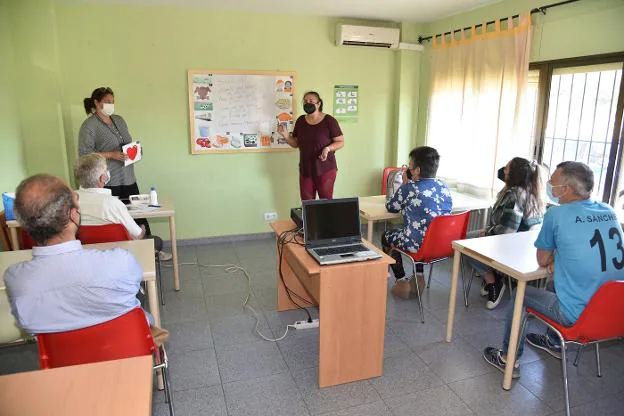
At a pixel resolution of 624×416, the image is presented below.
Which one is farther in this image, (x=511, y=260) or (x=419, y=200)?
(x=419, y=200)

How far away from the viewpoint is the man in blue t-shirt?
202 centimetres

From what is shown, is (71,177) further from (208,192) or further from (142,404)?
(142,404)

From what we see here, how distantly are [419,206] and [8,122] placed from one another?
3.36 metres

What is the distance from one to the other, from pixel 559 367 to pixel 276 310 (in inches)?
75.8

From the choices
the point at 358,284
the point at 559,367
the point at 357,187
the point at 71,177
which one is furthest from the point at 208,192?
the point at 559,367

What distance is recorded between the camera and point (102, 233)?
2553 mm

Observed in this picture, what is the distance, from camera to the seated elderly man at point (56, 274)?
146 cm

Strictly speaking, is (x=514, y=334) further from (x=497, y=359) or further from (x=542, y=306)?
(x=497, y=359)

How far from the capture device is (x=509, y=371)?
235 cm

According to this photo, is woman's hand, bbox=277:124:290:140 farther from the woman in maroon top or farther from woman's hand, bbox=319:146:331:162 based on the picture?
woman's hand, bbox=319:146:331:162

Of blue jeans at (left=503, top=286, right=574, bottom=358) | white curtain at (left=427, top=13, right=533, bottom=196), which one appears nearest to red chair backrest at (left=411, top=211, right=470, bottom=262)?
blue jeans at (left=503, top=286, right=574, bottom=358)

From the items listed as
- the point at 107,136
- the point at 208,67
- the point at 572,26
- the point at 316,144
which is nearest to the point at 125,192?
the point at 107,136

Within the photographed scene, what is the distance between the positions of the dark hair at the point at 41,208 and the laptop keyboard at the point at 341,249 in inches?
49.5

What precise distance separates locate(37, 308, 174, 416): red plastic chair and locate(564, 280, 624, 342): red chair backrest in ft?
6.30
